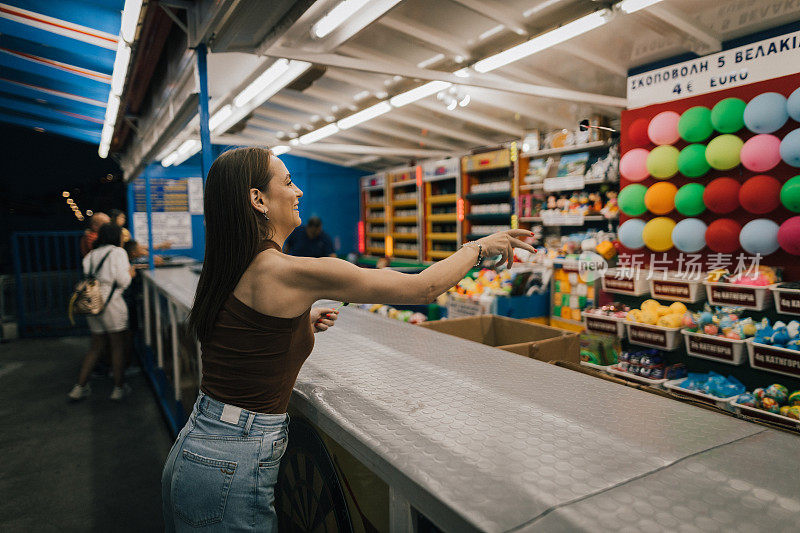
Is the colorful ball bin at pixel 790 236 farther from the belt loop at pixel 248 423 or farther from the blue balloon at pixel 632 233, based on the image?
the belt loop at pixel 248 423

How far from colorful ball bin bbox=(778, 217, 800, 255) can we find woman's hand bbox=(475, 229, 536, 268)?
2842 mm

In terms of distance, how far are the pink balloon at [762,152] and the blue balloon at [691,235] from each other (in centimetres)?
58

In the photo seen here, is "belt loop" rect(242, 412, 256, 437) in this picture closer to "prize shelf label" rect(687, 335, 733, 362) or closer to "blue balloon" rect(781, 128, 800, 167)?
"prize shelf label" rect(687, 335, 733, 362)

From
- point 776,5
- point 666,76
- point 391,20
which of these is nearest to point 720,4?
point 776,5

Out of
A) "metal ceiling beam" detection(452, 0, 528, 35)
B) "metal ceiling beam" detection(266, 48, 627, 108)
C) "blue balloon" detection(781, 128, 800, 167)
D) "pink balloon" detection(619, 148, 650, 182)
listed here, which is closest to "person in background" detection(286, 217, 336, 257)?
"metal ceiling beam" detection(266, 48, 627, 108)

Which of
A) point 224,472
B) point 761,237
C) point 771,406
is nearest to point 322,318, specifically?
point 224,472

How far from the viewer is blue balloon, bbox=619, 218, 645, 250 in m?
4.57

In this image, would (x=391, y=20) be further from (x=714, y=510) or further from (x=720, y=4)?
(x=714, y=510)

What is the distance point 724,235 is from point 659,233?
558mm

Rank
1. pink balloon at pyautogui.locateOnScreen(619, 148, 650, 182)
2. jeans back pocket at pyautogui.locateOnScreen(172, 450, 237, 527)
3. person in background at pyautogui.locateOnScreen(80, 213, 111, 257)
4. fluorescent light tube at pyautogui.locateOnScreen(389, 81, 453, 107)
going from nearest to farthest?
jeans back pocket at pyautogui.locateOnScreen(172, 450, 237, 527), pink balloon at pyautogui.locateOnScreen(619, 148, 650, 182), fluorescent light tube at pyautogui.locateOnScreen(389, 81, 453, 107), person in background at pyautogui.locateOnScreen(80, 213, 111, 257)

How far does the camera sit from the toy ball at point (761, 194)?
11.6 ft

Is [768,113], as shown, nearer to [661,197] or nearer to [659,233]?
[661,197]

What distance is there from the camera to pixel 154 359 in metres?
5.09

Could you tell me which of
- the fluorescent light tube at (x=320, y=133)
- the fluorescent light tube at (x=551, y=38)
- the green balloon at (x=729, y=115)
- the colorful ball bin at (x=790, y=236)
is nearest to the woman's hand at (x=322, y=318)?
the fluorescent light tube at (x=551, y=38)
